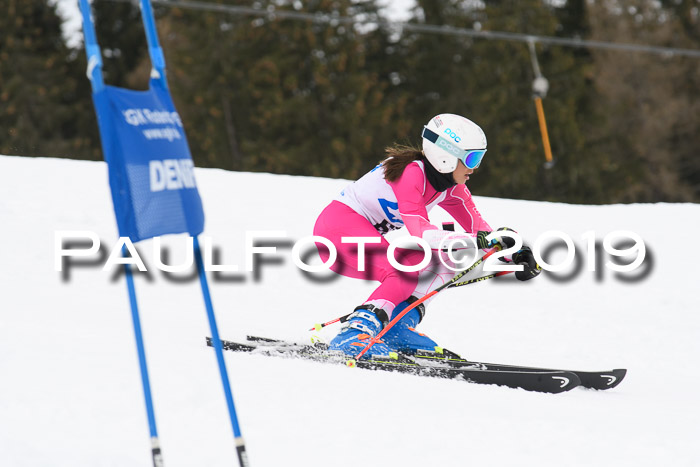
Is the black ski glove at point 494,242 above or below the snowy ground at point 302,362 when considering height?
above

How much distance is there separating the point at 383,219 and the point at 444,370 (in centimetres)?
101

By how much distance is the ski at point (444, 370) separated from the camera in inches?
166

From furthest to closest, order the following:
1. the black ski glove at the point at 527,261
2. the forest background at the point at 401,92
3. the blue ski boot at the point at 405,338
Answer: the forest background at the point at 401,92 < the blue ski boot at the point at 405,338 < the black ski glove at the point at 527,261

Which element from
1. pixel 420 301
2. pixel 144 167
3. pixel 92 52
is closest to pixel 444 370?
pixel 420 301

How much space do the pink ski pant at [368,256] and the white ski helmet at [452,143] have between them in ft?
1.92

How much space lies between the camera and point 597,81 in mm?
24703

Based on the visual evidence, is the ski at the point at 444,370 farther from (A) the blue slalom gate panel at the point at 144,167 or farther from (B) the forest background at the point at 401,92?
(B) the forest background at the point at 401,92

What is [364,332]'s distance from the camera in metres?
4.50

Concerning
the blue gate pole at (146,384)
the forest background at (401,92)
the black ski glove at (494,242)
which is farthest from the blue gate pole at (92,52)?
the forest background at (401,92)

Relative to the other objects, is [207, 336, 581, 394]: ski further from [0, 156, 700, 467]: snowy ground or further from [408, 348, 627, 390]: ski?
[0, 156, 700, 467]: snowy ground

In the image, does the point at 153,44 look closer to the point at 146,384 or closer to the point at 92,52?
the point at 92,52

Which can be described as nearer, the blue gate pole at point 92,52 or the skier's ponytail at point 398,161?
the blue gate pole at point 92,52

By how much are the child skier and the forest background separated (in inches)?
703

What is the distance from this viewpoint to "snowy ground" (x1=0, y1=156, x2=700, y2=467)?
2980 mm
